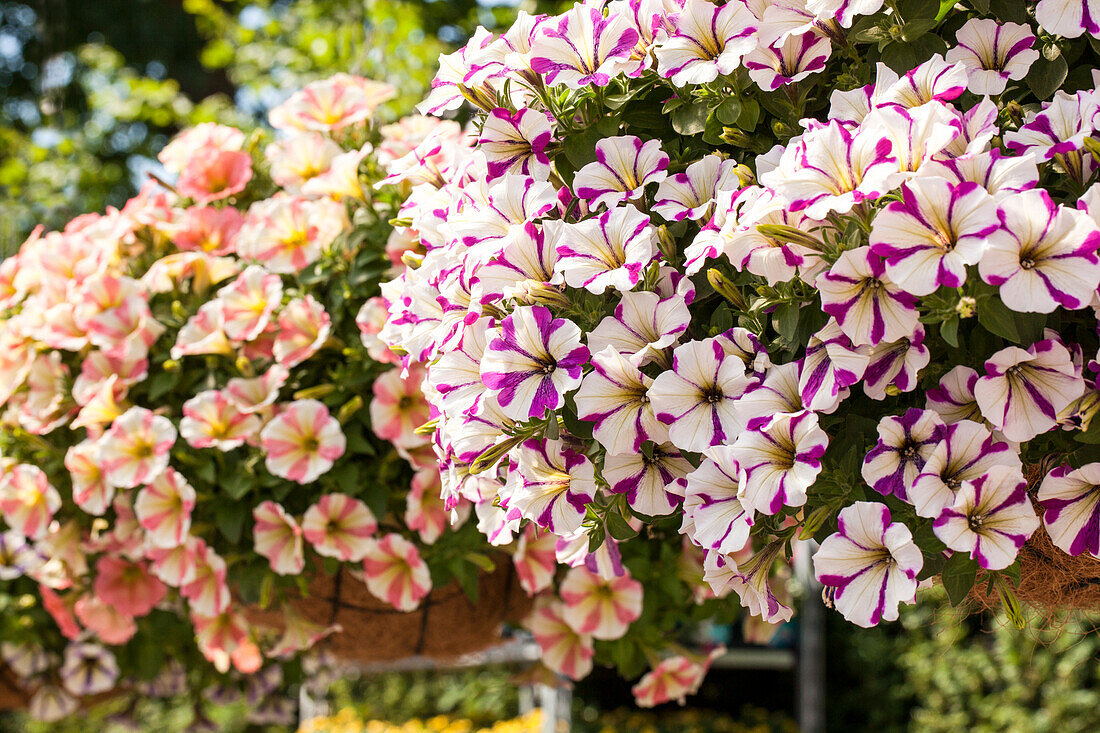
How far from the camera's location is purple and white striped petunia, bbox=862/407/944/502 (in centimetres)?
52

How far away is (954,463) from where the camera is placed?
1.66 feet

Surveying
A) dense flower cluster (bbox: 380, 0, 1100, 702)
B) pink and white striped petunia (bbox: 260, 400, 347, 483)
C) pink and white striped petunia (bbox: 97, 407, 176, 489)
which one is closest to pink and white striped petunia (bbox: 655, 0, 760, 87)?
dense flower cluster (bbox: 380, 0, 1100, 702)

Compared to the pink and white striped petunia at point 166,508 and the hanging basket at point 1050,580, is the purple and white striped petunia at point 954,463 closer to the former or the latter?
the hanging basket at point 1050,580

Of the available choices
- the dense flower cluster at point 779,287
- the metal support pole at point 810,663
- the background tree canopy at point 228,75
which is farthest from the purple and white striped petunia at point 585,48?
the metal support pole at point 810,663

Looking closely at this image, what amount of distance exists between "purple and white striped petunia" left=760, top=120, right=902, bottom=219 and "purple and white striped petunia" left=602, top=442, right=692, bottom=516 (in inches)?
7.1

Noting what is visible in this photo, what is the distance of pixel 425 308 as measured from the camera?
0.71 meters

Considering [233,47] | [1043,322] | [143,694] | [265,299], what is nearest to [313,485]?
[265,299]

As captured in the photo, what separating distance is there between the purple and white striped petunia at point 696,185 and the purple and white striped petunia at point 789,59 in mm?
55

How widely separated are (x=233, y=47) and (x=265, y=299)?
2.42m

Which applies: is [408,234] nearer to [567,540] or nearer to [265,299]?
[265,299]

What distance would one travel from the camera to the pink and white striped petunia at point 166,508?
0.92 metres

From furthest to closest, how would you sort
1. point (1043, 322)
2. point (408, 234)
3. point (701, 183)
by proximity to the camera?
point (408, 234) → point (701, 183) → point (1043, 322)

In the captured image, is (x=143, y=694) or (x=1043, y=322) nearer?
(x=1043, y=322)

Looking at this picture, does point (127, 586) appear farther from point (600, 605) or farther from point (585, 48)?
point (585, 48)
